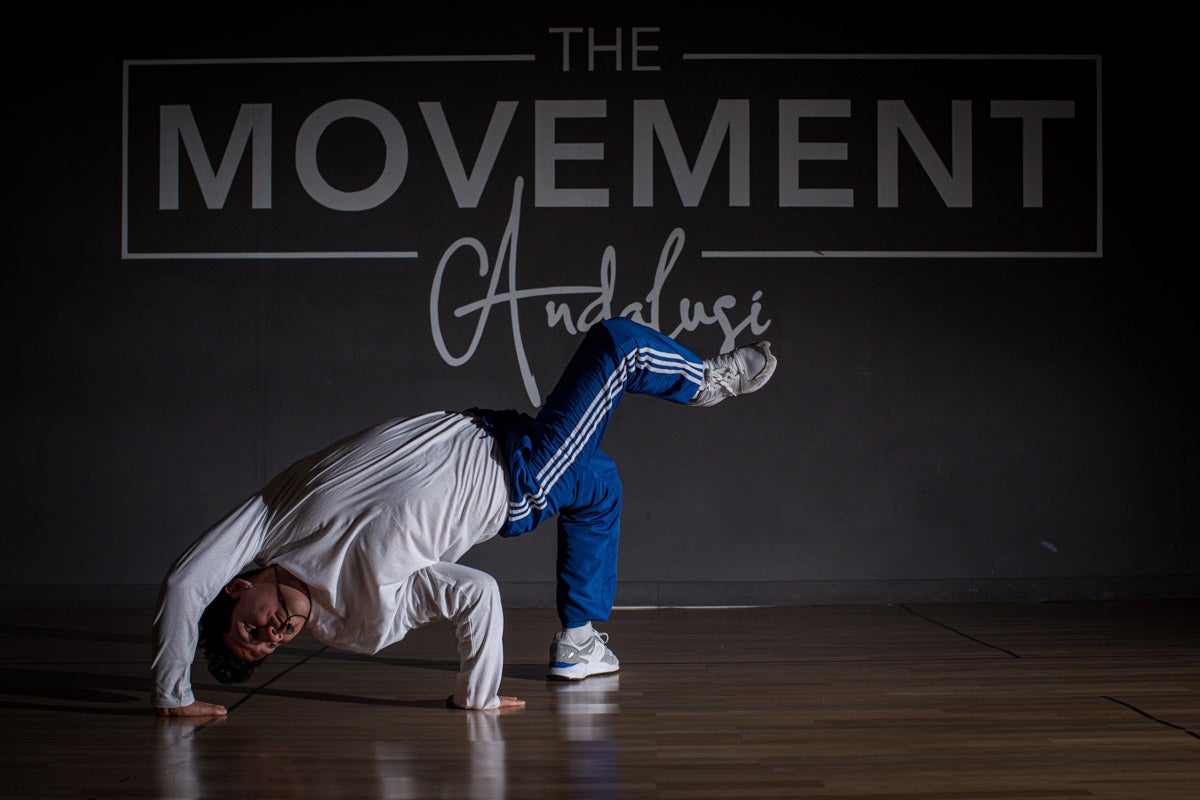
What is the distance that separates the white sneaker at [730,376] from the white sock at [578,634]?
0.67 meters

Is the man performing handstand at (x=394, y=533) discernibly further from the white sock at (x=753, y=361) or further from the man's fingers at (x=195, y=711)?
the white sock at (x=753, y=361)

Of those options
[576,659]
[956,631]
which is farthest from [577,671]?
[956,631]

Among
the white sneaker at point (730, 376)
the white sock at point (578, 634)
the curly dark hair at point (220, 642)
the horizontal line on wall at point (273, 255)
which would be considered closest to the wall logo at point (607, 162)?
the horizontal line on wall at point (273, 255)

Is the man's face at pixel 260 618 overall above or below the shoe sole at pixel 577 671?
above

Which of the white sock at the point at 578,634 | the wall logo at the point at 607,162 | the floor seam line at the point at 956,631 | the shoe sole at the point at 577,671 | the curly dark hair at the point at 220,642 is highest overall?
the wall logo at the point at 607,162

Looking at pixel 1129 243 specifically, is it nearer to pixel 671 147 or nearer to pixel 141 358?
pixel 671 147

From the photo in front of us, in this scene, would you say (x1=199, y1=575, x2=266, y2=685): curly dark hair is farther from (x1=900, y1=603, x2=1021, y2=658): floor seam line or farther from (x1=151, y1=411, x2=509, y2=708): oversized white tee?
(x1=900, y1=603, x2=1021, y2=658): floor seam line

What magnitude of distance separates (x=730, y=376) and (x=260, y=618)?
136 cm

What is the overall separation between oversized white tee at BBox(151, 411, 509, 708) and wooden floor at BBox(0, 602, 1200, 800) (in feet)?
0.57

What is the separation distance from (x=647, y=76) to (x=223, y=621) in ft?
9.45

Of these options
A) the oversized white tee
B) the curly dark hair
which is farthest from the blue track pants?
the curly dark hair

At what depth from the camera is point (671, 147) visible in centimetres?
431

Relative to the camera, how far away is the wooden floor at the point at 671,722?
1849 mm

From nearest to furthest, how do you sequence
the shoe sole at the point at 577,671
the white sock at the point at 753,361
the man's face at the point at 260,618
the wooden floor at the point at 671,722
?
1. the wooden floor at the point at 671,722
2. the man's face at the point at 260,618
3. the shoe sole at the point at 577,671
4. the white sock at the point at 753,361
